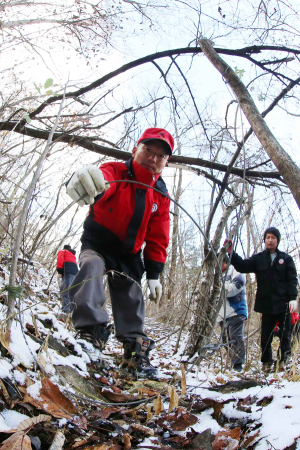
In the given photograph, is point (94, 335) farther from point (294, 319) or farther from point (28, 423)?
point (294, 319)

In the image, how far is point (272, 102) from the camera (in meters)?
2.55

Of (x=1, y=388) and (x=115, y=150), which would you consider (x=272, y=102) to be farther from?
(x=1, y=388)

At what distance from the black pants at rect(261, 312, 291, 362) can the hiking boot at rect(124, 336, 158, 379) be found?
170 centimetres

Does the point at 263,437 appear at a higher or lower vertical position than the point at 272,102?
lower

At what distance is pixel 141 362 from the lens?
6.73 ft

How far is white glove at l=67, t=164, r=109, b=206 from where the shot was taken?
126cm

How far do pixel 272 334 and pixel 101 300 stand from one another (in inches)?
90.3

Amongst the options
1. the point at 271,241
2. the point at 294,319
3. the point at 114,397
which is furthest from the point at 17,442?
the point at 294,319

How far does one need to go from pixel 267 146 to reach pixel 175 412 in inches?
49.8

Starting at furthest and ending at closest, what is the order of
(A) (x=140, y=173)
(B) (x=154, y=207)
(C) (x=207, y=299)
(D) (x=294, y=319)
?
(D) (x=294, y=319) → (C) (x=207, y=299) → (B) (x=154, y=207) → (A) (x=140, y=173)

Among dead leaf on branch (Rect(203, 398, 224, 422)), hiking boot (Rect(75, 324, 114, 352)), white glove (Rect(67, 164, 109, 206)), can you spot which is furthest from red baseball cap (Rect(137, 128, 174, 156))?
dead leaf on branch (Rect(203, 398, 224, 422))

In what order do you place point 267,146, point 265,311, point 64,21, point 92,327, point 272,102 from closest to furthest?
point 267,146 < point 92,327 < point 272,102 < point 265,311 < point 64,21

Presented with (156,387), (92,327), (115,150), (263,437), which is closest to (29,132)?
(115,150)

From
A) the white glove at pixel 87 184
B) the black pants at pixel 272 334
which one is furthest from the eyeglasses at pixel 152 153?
the black pants at pixel 272 334
